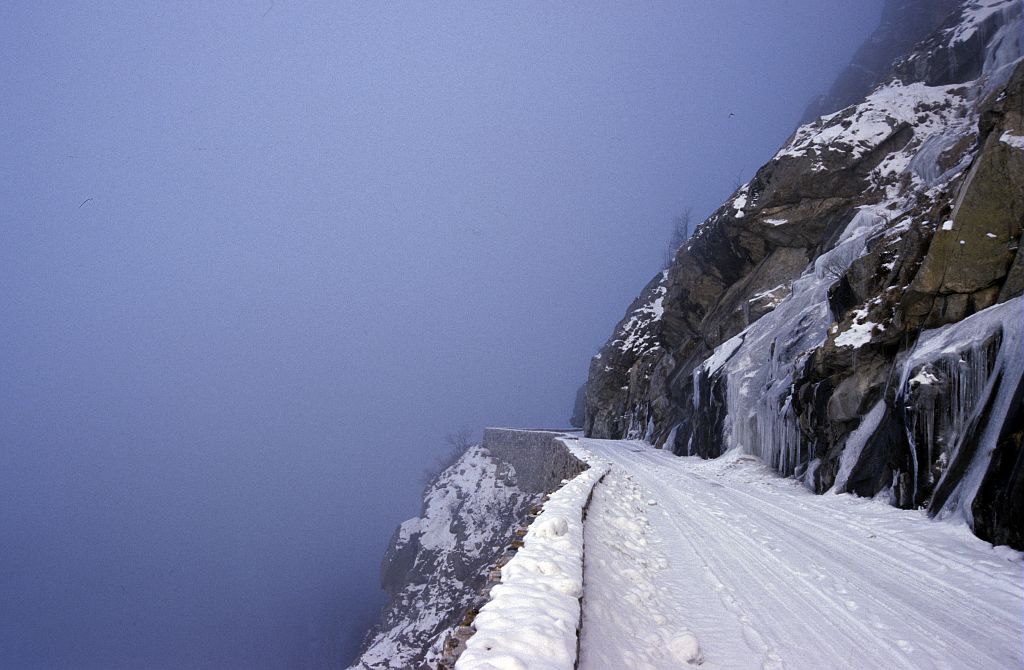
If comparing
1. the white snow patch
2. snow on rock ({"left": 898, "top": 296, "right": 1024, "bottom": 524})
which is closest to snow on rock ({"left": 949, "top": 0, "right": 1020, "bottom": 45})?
the white snow patch

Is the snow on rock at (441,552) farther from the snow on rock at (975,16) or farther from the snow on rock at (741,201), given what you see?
the snow on rock at (975,16)

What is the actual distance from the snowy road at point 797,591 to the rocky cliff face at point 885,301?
1.09 meters

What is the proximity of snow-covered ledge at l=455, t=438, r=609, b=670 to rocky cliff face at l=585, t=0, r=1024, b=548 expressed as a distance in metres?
5.70

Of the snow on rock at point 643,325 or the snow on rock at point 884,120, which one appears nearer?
the snow on rock at point 884,120

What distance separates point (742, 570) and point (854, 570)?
137cm

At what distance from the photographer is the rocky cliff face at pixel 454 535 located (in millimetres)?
20453

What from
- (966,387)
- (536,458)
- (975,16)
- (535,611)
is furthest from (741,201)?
(535,611)

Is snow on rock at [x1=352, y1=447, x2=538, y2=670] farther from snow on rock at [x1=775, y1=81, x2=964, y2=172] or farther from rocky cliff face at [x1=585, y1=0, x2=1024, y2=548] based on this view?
snow on rock at [x1=775, y1=81, x2=964, y2=172]

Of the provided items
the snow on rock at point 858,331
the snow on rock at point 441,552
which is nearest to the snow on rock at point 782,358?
the snow on rock at point 858,331

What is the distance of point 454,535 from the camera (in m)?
29.2

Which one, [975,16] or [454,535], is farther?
[454,535]

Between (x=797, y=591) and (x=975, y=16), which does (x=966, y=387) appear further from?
(x=975, y=16)

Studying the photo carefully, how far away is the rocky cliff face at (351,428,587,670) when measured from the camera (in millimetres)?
20453

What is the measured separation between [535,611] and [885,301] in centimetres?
1181
